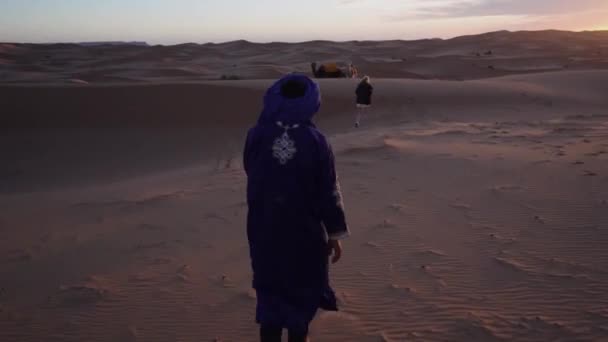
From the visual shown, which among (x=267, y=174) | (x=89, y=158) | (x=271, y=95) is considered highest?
(x=271, y=95)

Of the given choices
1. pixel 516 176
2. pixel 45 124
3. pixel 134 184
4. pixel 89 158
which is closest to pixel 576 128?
pixel 516 176

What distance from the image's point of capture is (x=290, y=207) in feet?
9.31

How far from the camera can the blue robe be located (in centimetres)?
281

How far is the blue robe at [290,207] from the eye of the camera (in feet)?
9.23

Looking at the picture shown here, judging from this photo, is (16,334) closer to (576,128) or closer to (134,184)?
(134,184)

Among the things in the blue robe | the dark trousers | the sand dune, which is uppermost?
the sand dune

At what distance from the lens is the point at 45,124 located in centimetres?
1858

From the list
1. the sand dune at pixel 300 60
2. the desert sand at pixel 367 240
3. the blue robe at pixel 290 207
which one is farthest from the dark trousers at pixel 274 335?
the sand dune at pixel 300 60

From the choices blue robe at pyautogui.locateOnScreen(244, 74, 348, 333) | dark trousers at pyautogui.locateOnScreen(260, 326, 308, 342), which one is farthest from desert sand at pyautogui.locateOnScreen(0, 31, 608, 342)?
blue robe at pyautogui.locateOnScreen(244, 74, 348, 333)

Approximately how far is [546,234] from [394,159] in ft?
13.8

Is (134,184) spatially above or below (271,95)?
below

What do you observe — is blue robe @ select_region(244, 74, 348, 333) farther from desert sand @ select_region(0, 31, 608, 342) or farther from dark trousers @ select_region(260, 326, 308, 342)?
desert sand @ select_region(0, 31, 608, 342)

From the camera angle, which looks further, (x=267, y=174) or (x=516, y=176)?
(x=516, y=176)

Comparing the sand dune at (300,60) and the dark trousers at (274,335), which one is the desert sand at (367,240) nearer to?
the dark trousers at (274,335)
